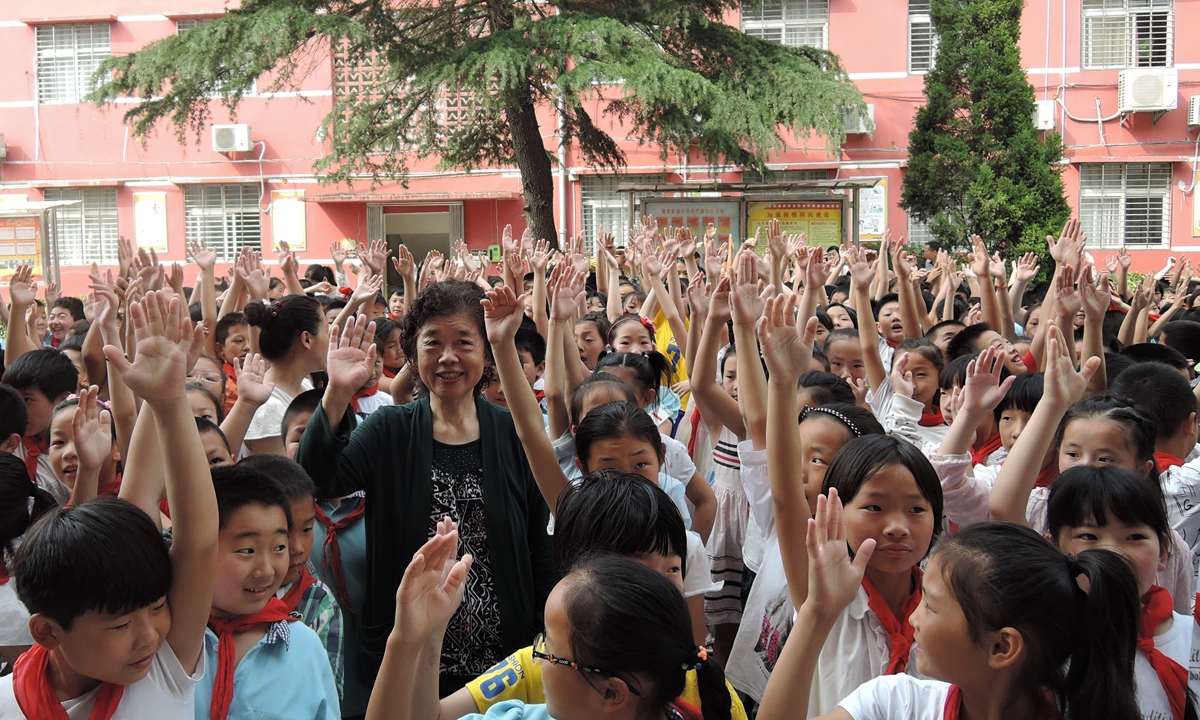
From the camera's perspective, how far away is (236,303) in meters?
4.80

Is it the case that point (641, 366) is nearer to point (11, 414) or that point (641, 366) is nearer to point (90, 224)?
point (11, 414)

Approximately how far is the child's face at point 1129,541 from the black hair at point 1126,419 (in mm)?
510

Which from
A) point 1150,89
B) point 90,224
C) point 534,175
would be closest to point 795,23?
point 1150,89

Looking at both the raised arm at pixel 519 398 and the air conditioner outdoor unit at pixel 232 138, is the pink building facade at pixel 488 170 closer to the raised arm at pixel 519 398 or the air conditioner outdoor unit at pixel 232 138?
the air conditioner outdoor unit at pixel 232 138

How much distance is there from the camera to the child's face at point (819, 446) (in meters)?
2.38

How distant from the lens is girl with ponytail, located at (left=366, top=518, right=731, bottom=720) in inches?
54.3

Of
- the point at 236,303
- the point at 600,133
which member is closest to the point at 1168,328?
the point at 236,303

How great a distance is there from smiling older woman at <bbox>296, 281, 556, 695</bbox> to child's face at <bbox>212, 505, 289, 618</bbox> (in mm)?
222

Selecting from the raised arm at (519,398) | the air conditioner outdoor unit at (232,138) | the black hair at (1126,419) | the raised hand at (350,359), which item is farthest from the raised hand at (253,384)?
the air conditioner outdoor unit at (232,138)

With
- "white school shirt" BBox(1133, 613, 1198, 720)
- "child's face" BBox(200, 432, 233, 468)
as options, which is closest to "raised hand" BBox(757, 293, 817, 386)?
"white school shirt" BBox(1133, 613, 1198, 720)

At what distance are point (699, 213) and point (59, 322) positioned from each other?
21.6ft

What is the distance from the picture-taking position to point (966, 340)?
3938 millimetres

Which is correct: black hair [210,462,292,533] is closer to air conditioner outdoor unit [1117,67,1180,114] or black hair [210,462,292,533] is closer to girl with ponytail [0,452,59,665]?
girl with ponytail [0,452,59,665]

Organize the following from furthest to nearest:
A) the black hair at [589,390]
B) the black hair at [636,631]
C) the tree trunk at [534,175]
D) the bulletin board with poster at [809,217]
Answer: the tree trunk at [534,175] < the bulletin board with poster at [809,217] < the black hair at [589,390] < the black hair at [636,631]
